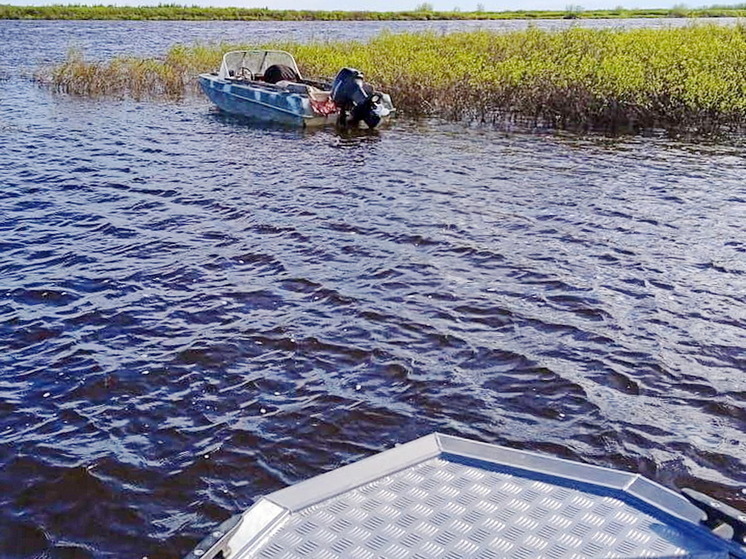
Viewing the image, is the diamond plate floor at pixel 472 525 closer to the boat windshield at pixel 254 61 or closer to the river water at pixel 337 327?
the river water at pixel 337 327

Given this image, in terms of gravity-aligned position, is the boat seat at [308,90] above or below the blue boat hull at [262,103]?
above

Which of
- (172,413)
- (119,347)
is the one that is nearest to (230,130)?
(119,347)

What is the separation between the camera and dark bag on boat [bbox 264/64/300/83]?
20.0 metres

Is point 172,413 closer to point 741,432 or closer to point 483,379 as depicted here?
point 483,379

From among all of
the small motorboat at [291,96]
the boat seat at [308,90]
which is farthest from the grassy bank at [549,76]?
the boat seat at [308,90]

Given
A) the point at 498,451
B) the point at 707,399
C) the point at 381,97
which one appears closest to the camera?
the point at 498,451

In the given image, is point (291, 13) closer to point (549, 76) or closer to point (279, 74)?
point (279, 74)

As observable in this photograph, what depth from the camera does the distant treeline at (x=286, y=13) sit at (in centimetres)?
7450

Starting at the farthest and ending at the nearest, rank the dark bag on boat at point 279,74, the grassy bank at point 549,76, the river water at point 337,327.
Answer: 1. the dark bag on boat at point 279,74
2. the grassy bank at point 549,76
3. the river water at point 337,327

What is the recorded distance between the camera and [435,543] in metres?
3.07

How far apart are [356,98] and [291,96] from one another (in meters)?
1.54

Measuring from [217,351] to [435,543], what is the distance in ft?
13.3

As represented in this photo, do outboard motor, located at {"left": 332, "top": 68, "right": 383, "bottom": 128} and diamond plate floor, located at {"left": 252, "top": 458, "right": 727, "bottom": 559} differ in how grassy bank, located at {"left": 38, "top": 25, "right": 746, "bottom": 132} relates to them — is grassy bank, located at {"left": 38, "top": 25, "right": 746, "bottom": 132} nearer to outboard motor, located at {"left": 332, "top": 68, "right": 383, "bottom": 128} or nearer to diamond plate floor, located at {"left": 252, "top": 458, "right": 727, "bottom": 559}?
outboard motor, located at {"left": 332, "top": 68, "right": 383, "bottom": 128}

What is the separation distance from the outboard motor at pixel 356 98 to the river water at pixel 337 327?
354cm
